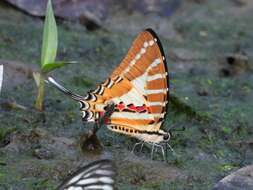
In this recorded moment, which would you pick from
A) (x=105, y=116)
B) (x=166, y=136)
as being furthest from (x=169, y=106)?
(x=105, y=116)

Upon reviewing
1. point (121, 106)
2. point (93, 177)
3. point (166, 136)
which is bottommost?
point (93, 177)

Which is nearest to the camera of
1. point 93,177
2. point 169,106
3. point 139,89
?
point 93,177

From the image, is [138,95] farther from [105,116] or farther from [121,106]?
[105,116]

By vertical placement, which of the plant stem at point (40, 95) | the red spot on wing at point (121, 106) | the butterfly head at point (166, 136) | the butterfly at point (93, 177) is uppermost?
the plant stem at point (40, 95)

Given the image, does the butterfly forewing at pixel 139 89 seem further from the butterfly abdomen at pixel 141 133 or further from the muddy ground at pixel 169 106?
the muddy ground at pixel 169 106

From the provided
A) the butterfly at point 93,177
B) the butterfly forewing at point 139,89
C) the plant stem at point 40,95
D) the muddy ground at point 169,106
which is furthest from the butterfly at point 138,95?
the butterfly at point 93,177

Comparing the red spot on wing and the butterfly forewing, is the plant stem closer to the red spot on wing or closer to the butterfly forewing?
the butterfly forewing

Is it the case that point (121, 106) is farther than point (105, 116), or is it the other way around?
point (121, 106)
